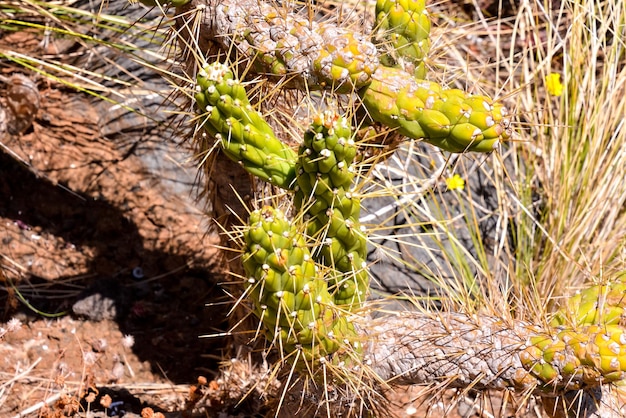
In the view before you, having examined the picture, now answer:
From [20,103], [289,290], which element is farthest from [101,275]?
[289,290]

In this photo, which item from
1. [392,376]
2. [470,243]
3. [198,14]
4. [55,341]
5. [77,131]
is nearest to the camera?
[198,14]

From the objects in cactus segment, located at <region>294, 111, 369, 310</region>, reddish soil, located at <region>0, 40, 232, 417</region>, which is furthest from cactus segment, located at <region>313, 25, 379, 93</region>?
reddish soil, located at <region>0, 40, 232, 417</region>

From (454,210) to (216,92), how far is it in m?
1.76

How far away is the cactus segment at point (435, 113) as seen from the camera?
1729mm

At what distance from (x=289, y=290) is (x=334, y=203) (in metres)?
0.22

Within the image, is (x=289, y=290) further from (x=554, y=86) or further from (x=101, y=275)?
(x=554, y=86)

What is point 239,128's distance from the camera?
5.48 ft

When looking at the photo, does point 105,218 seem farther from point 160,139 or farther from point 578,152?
point 578,152

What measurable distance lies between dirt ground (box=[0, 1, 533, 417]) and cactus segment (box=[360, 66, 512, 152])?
0.80 meters

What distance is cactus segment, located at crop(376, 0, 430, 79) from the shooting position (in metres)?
1.93

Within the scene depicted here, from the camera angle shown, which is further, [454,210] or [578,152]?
[454,210]

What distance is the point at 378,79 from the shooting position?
5.90 ft

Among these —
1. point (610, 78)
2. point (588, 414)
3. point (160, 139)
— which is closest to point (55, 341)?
point (160, 139)

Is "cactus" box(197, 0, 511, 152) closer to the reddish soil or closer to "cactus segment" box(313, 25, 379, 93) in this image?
"cactus segment" box(313, 25, 379, 93)
